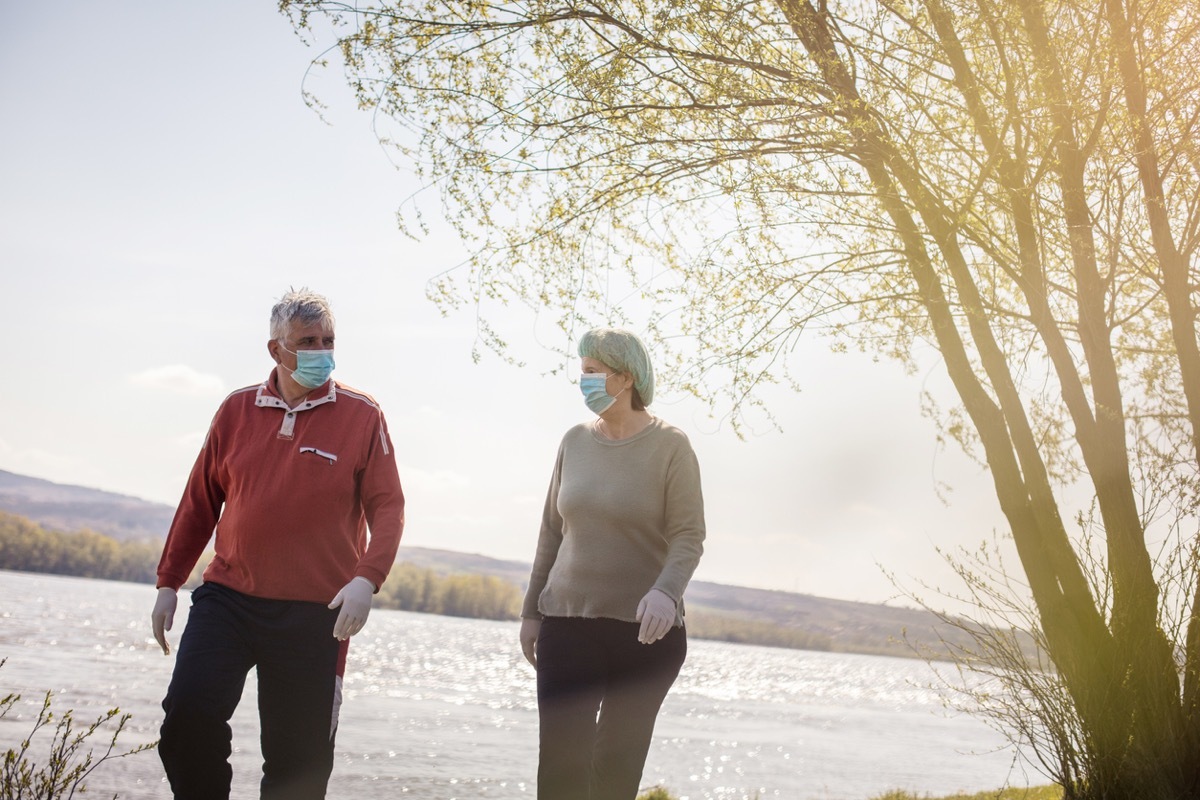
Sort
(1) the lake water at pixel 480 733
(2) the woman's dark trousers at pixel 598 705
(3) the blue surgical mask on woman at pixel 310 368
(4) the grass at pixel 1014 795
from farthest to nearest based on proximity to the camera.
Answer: (1) the lake water at pixel 480 733, (4) the grass at pixel 1014 795, (3) the blue surgical mask on woman at pixel 310 368, (2) the woman's dark trousers at pixel 598 705

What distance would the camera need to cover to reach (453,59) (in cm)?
724

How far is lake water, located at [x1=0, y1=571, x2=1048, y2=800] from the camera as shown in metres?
15.9

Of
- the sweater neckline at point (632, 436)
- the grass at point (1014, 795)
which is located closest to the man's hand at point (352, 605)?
the sweater neckline at point (632, 436)

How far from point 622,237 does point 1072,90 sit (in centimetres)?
302

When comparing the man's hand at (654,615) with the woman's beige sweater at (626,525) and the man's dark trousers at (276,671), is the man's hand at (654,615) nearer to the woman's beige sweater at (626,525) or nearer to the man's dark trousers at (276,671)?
the woman's beige sweater at (626,525)

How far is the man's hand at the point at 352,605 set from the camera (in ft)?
12.4

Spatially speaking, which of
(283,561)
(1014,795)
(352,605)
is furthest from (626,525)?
(1014,795)

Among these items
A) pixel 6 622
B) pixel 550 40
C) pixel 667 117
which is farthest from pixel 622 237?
pixel 6 622

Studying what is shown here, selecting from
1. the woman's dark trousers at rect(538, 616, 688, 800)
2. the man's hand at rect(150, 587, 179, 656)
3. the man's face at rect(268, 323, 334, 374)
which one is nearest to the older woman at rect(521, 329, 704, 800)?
the woman's dark trousers at rect(538, 616, 688, 800)

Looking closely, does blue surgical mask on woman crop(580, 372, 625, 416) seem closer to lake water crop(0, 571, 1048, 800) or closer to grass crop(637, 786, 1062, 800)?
lake water crop(0, 571, 1048, 800)

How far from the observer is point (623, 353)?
4219 mm

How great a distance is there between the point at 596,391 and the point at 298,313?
1132 millimetres

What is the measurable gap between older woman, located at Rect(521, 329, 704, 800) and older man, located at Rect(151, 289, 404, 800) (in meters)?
0.66

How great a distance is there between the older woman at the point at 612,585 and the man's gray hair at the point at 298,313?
0.97 meters
